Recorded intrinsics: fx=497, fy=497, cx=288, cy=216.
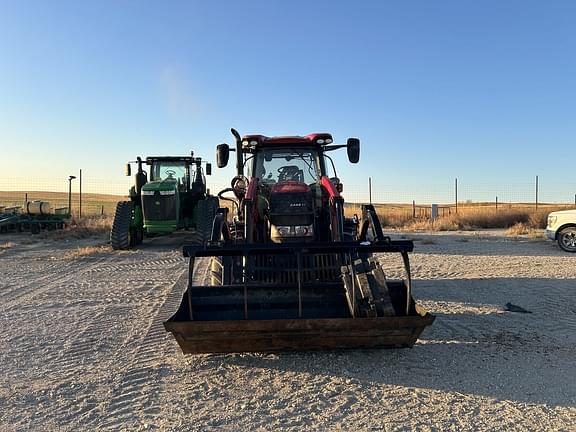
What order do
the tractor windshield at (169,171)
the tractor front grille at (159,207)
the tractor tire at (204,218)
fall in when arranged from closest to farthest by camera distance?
1. the tractor tire at (204,218)
2. the tractor front grille at (159,207)
3. the tractor windshield at (169,171)

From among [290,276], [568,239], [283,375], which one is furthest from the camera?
[568,239]

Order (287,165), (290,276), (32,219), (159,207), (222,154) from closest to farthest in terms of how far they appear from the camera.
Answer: (290,276), (222,154), (287,165), (159,207), (32,219)

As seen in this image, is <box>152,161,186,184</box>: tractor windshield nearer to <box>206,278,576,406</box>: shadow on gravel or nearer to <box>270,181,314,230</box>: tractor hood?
<box>270,181,314,230</box>: tractor hood

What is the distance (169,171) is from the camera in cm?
1614

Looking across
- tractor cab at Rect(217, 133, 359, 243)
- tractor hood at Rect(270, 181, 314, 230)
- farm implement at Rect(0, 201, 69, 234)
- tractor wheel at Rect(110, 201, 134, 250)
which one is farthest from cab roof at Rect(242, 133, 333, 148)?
farm implement at Rect(0, 201, 69, 234)

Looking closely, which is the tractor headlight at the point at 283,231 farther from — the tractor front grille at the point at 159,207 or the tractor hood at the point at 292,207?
the tractor front grille at the point at 159,207

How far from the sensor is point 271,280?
5746 millimetres

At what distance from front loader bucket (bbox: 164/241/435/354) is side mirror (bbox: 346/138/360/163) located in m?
2.10

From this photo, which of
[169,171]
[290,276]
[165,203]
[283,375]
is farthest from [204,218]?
[283,375]

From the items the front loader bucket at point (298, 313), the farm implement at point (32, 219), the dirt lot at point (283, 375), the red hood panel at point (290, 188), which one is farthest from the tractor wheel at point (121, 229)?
the front loader bucket at point (298, 313)

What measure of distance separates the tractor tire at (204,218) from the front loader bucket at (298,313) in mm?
8982

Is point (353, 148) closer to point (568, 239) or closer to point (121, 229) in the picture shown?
point (121, 229)

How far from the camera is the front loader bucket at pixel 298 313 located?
160 inches

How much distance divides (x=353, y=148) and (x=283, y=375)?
3.85m
